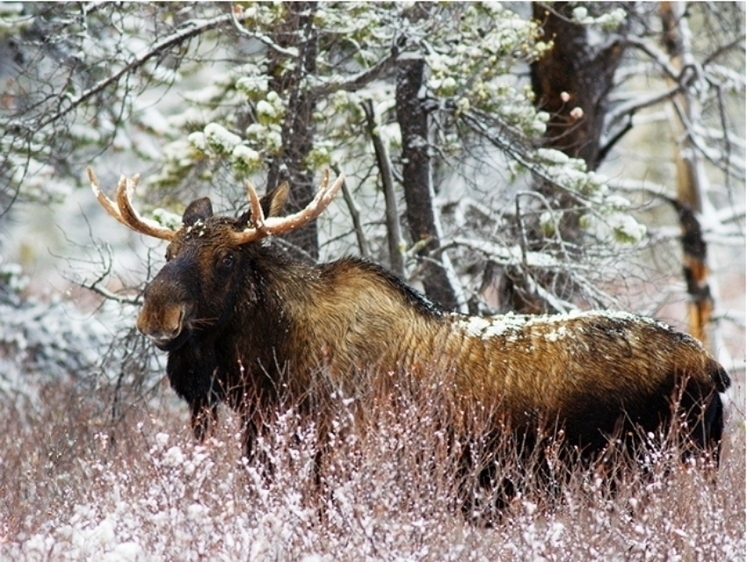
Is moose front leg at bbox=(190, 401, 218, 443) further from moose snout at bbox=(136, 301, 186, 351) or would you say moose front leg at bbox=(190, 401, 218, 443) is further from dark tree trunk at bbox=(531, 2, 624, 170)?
dark tree trunk at bbox=(531, 2, 624, 170)

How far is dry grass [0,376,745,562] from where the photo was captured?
5977 mm

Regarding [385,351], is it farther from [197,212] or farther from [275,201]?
[197,212]

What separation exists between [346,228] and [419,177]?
0.98 meters

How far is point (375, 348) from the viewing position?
25.7 feet

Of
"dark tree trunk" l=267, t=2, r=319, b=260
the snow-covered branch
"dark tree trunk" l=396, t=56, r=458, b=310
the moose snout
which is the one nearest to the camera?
the moose snout

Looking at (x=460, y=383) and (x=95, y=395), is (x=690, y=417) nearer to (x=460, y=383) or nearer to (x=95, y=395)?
(x=460, y=383)

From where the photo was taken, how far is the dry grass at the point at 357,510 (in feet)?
19.6

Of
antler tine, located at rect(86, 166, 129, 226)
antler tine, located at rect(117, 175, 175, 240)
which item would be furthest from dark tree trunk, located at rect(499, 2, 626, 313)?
antler tine, located at rect(86, 166, 129, 226)

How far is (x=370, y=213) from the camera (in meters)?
11.9

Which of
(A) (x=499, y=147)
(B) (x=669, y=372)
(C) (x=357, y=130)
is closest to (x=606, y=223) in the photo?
(A) (x=499, y=147)

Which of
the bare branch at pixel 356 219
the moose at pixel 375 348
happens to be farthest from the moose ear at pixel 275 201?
the bare branch at pixel 356 219

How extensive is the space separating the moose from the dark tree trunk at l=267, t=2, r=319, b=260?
85.2 inches

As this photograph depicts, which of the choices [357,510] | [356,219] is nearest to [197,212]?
[356,219]

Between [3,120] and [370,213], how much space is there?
3484mm
